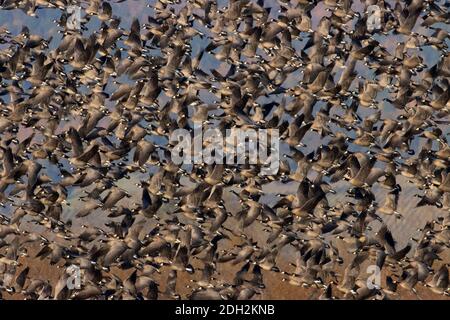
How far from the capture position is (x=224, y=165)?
142ft

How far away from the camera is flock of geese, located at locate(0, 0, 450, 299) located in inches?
1615

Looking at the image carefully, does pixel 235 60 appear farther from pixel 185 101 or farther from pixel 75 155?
pixel 75 155

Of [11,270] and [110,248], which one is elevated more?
[110,248]

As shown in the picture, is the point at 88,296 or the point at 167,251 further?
the point at 167,251

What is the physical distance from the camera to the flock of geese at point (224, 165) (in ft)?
135

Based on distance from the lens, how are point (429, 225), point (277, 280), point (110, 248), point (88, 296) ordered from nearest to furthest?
1. point (88, 296)
2. point (110, 248)
3. point (429, 225)
4. point (277, 280)

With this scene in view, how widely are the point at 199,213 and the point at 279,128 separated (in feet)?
14.6

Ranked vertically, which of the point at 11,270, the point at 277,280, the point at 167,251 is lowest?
the point at 277,280

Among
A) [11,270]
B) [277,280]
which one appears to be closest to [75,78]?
[11,270]

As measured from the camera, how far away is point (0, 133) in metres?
46.2

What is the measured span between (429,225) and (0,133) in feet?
52.9

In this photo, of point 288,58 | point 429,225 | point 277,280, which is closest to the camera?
point 429,225

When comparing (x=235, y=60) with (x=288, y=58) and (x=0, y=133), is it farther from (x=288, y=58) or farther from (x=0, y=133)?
(x=0, y=133)

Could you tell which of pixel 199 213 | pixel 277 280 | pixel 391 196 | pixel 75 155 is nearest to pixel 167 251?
pixel 199 213
